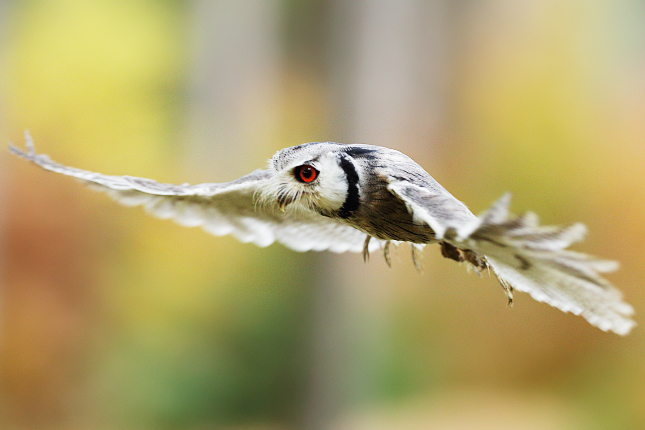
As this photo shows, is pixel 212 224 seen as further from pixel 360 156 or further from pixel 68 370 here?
pixel 68 370

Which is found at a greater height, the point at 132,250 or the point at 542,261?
the point at 542,261

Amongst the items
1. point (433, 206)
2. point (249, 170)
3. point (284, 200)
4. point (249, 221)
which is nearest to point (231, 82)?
point (249, 170)

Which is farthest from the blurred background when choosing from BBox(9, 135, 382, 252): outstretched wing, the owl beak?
the owl beak

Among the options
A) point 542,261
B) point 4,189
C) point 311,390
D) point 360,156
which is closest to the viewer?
point 542,261

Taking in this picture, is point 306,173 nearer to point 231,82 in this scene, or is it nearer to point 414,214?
point 414,214

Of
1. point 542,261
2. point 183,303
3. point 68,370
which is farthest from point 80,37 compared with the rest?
point 542,261

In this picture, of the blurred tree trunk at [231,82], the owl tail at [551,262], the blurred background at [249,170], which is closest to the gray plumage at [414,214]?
the owl tail at [551,262]

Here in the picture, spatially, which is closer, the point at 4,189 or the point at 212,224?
the point at 212,224
